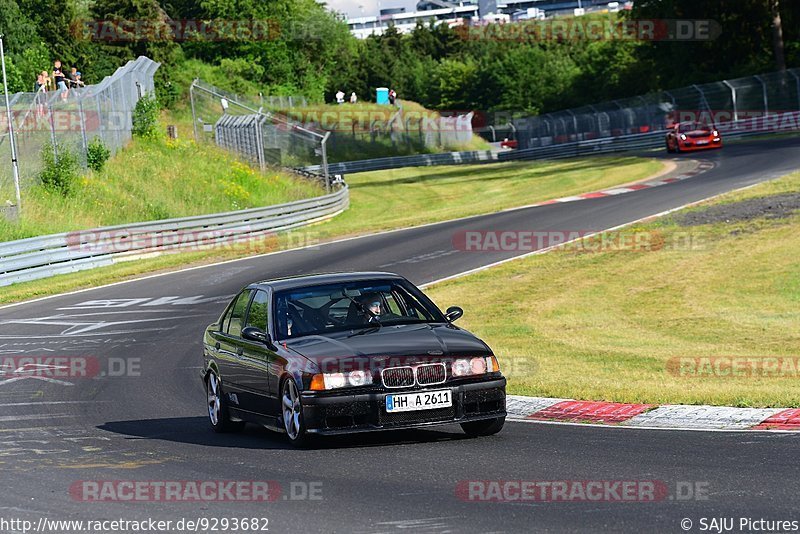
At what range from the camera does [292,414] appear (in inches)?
377

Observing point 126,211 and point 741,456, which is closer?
point 741,456

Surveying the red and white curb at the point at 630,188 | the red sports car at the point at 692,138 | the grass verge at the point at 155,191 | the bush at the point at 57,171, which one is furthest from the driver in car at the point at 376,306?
the red sports car at the point at 692,138

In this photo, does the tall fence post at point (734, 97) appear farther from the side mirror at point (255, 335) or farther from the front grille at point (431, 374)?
the front grille at point (431, 374)

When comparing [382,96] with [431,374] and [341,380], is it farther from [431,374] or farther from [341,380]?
[341,380]

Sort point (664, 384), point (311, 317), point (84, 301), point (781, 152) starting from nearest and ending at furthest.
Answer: point (311, 317), point (664, 384), point (84, 301), point (781, 152)

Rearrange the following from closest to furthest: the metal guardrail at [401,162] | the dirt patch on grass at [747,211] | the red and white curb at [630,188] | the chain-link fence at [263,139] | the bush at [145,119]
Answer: the dirt patch on grass at [747,211], the red and white curb at [630,188], the bush at [145,119], the chain-link fence at [263,139], the metal guardrail at [401,162]

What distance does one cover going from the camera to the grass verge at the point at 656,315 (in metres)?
12.9

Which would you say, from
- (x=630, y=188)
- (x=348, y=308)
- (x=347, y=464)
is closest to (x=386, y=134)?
(x=630, y=188)

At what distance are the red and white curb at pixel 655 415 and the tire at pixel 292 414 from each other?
7.51 feet

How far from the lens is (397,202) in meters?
48.9

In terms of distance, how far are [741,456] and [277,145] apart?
39.0 metres

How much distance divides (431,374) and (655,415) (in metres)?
2.18

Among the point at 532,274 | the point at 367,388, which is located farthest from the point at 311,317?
the point at 532,274

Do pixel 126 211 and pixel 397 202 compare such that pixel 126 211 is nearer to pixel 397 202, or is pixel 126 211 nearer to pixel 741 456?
pixel 397 202
